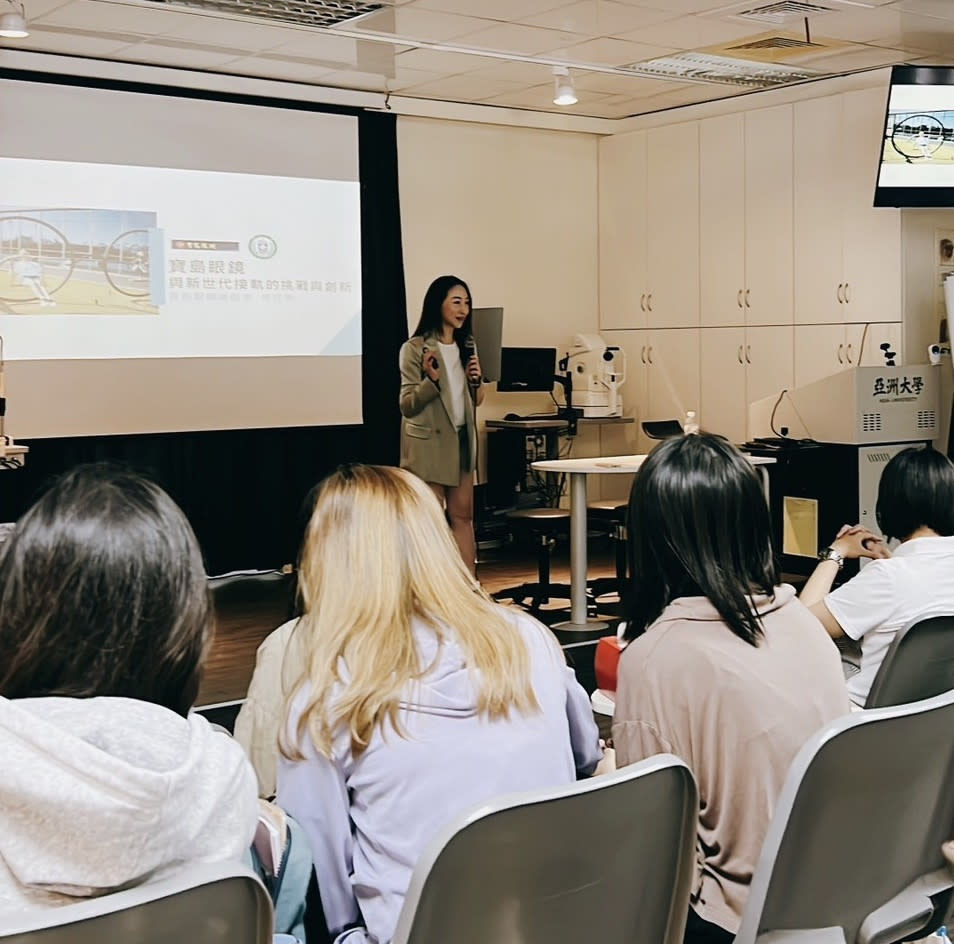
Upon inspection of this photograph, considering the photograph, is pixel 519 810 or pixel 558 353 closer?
pixel 519 810

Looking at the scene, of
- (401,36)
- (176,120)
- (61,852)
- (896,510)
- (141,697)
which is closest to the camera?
(61,852)

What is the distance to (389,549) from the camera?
1.82 m

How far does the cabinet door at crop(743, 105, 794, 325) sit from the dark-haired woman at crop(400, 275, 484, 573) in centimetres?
201

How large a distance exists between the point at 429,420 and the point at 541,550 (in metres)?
0.87

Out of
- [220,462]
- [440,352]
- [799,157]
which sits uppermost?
[799,157]

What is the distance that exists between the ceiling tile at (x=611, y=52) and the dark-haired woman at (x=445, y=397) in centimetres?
130

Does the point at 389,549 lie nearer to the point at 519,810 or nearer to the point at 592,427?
the point at 519,810

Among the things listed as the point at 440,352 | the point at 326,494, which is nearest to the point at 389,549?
the point at 326,494

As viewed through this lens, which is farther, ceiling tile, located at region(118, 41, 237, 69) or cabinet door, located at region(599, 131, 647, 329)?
cabinet door, located at region(599, 131, 647, 329)

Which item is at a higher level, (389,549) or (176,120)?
(176,120)

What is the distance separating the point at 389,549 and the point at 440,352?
4.77m

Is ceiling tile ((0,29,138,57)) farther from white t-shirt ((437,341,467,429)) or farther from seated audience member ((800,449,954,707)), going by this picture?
seated audience member ((800,449,954,707))

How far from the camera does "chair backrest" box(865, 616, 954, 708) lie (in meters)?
2.35

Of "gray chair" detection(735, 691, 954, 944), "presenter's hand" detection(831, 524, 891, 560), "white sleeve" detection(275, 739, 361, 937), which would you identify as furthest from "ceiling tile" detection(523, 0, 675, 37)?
"white sleeve" detection(275, 739, 361, 937)
